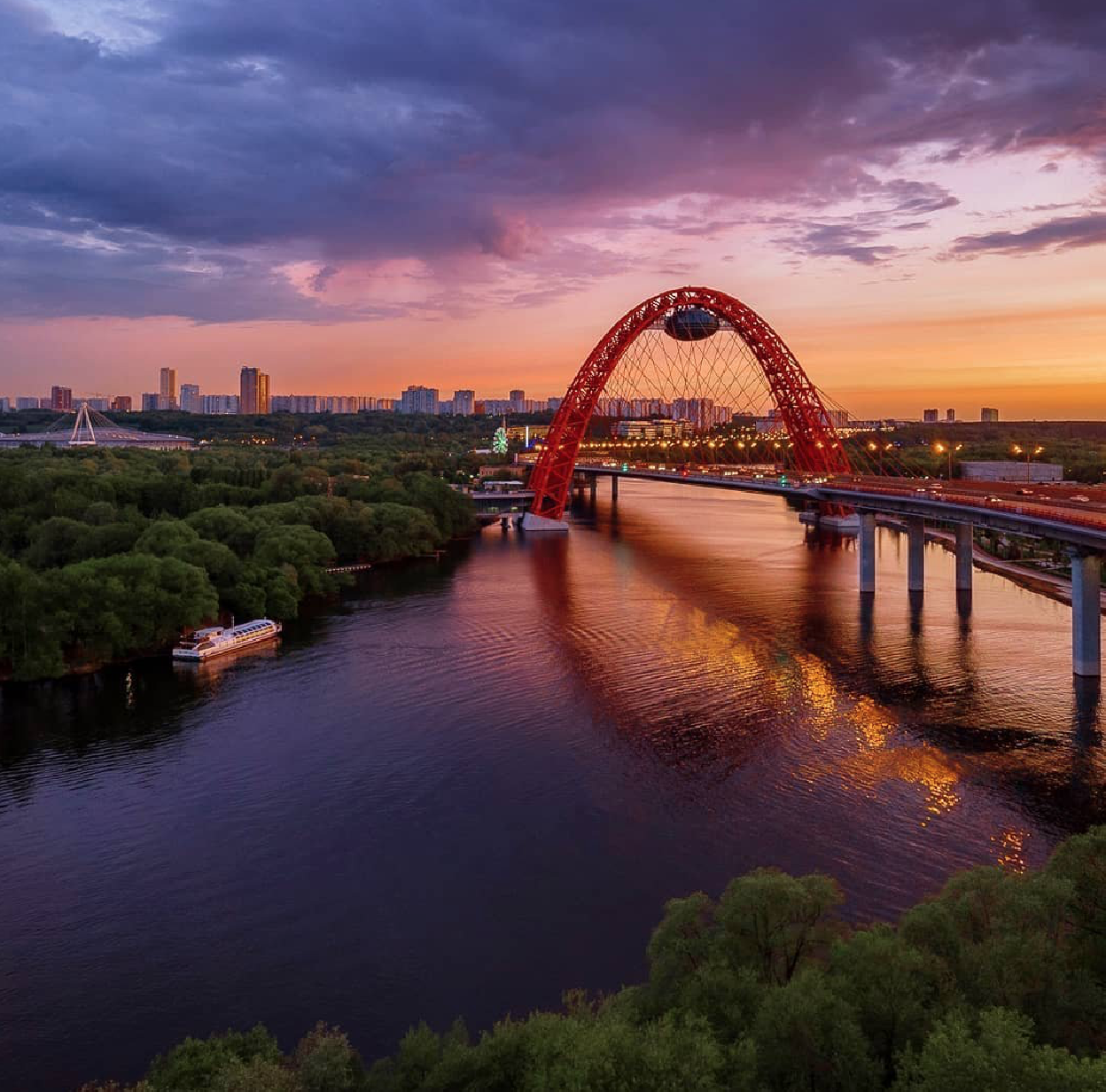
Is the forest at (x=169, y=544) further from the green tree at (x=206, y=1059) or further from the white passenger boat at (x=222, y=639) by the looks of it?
the green tree at (x=206, y=1059)

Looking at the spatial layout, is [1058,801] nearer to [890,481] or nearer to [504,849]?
[504,849]

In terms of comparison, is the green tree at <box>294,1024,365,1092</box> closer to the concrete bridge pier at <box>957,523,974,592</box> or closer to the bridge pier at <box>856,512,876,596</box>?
the bridge pier at <box>856,512,876,596</box>

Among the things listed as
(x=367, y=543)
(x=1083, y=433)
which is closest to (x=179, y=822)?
(x=367, y=543)

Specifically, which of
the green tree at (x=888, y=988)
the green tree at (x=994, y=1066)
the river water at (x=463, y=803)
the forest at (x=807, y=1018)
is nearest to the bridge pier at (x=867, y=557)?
the river water at (x=463, y=803)

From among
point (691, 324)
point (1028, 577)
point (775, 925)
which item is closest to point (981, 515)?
point (1028, 577)

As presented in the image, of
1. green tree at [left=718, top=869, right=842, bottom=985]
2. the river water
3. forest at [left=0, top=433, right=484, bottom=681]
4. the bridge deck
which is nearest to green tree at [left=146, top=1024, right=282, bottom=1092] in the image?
the river water
